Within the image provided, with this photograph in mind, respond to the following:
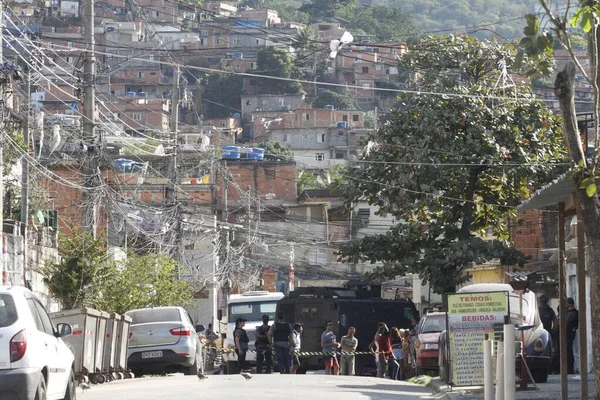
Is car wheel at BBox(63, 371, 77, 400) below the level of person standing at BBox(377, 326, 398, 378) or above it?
below

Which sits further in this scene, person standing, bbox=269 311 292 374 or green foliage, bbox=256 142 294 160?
green foliage, bbox=256 142 294 160

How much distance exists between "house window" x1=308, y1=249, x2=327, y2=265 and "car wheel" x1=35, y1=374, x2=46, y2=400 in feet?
234

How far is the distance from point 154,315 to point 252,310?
562 inches

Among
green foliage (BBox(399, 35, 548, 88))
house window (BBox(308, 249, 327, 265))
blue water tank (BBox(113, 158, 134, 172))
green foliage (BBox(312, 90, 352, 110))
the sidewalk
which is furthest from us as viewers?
green foliage (BBox(312, 90, 352, 110))

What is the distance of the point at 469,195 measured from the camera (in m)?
37.9

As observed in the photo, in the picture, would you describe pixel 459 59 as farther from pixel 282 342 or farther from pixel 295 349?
pixel 282 342

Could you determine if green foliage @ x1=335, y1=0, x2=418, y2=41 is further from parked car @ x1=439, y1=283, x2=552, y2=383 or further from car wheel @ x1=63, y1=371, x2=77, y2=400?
car wheel @ x1=63, y1=371, x2=77, y2=400

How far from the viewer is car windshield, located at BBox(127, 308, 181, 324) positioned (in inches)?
1152

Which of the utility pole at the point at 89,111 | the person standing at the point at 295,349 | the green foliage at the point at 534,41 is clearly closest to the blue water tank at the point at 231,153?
the utility pole at the point at 89,111

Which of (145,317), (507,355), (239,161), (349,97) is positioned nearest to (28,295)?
(507,355)

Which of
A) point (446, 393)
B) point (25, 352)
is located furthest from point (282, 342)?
point (25, 352)

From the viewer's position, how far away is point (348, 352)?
31.7 meters

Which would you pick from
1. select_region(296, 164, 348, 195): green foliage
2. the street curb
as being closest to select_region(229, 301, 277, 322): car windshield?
the street curb

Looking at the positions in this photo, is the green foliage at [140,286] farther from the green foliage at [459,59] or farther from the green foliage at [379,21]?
the green foliage at [379,21]
